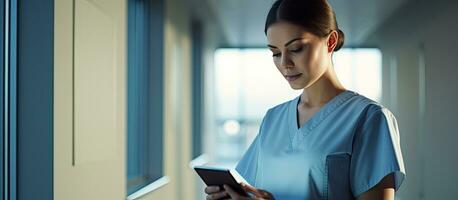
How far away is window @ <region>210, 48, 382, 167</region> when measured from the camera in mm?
6602

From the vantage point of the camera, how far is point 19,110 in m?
1.78

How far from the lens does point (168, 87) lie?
151 inches

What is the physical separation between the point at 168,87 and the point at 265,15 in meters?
1.80

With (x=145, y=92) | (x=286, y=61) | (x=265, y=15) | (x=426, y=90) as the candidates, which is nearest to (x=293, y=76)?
(x=286, y=61)

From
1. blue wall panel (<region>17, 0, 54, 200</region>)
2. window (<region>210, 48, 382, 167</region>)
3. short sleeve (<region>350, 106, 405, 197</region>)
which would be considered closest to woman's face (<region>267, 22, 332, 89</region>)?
short sleeve (<region>350, 106, 405, 197</region>)

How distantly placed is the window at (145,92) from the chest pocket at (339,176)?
7.62ft

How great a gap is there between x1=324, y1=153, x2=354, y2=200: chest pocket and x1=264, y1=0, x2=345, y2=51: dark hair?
0.25 m

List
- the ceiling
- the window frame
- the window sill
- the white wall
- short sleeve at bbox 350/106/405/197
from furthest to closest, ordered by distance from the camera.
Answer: the ceiling
the white wall
the window frame
the window sill
short sleeve at bbox 350/106/405/197

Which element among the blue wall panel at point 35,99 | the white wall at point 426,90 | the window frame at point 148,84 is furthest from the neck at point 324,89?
the white wall at point 426,90

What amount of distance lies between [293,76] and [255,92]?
554 centimetres

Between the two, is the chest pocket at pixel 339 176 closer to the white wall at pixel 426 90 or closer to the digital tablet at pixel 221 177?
the digital tablet at pixel 221 177

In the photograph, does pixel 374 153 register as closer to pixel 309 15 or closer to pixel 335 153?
pixel 335 153

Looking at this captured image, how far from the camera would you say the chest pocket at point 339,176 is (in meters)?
1.13

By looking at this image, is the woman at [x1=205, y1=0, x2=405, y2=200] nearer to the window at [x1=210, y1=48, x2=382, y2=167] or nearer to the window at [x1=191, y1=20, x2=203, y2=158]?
the window at [x1=191, y1=20, x2=203, y2=158]
